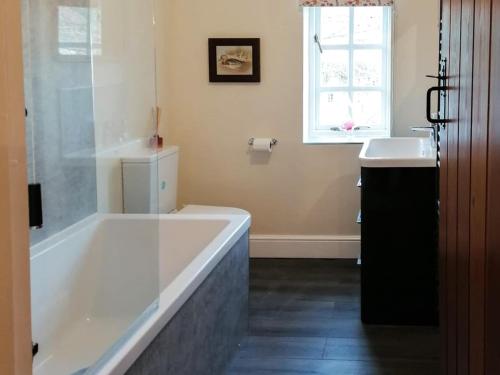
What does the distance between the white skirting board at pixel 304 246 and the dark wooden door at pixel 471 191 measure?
3.01 meters

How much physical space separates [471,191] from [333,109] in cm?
376

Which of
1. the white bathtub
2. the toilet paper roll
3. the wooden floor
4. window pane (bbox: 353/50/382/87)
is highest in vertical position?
window pane (bbox: 353/50/382/87)

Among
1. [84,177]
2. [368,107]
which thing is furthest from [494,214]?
[368,107]

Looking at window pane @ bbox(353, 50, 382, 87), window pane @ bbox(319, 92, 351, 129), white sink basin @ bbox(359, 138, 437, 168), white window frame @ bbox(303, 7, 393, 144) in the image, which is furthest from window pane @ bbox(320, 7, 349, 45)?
white sink basin @ bbox(359, 138, 437, 168)

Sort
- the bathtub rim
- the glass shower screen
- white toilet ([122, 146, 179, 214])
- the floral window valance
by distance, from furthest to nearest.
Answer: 1. the floral window valance
2. white toilet ([122, 146, 179, 214])
3. the glass shower screen
4. the bathtub rim

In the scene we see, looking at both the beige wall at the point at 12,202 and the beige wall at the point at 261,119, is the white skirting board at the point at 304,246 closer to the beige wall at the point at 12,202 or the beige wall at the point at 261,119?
the beige wall at the point at 261,119

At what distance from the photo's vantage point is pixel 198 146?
4.93m

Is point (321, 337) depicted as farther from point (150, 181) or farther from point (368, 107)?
point (368, 107)

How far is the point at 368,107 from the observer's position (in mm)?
4941

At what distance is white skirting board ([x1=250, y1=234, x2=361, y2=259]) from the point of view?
4859mm

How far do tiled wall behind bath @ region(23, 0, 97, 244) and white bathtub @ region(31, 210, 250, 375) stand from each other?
0.11 m

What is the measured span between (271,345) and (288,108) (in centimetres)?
200

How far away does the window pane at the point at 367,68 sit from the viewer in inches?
192

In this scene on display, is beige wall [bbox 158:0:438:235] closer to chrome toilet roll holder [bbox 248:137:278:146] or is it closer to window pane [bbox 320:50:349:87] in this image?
chrome toilet roll holder [bbox 248:137:278:146]
